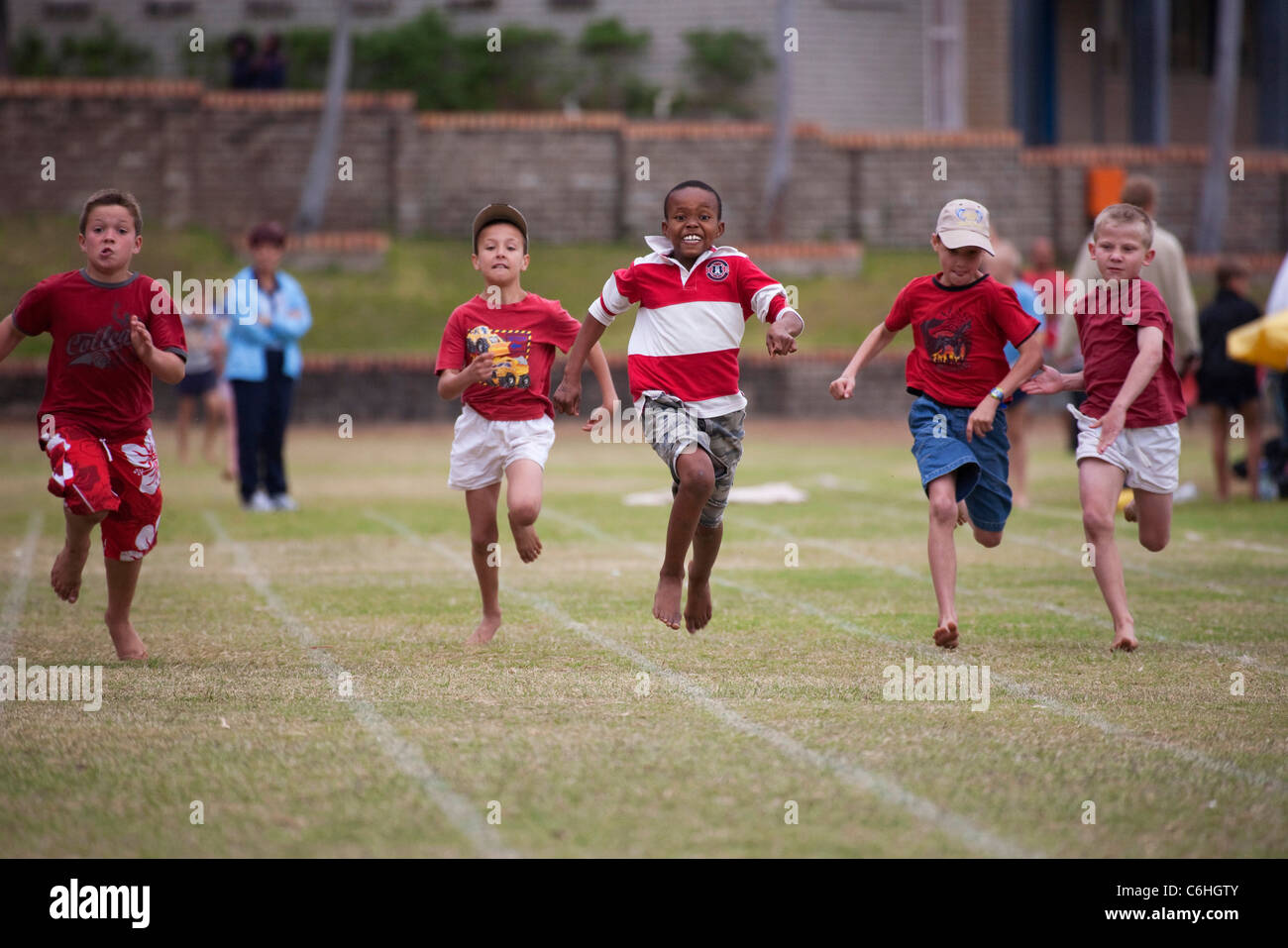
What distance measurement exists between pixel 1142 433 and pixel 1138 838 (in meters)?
3.65

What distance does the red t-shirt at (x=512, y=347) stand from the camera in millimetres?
7648

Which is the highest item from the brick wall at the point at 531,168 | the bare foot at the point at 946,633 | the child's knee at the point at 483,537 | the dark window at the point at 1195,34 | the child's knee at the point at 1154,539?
the dark window at the point at 1195,34

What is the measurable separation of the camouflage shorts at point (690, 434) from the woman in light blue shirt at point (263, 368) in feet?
23.6

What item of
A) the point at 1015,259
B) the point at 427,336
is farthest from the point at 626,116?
the point at 1015,259

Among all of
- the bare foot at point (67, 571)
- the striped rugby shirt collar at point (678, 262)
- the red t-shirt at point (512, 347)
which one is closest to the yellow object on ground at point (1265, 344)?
the striped rugby shirt collar at point (678, 262)

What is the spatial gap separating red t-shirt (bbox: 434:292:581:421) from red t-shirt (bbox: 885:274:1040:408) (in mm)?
1639

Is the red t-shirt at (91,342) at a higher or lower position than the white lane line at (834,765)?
higher

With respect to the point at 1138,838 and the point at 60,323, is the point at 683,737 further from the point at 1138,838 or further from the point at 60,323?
the point at 60,323

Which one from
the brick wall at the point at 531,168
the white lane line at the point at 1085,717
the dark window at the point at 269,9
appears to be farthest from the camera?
the dark window at the point at 269,9

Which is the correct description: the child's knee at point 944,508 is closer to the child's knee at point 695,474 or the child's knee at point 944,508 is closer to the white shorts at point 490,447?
the child's knee at point 695,474

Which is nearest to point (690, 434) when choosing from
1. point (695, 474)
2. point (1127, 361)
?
point (695, 474)

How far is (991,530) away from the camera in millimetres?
7910

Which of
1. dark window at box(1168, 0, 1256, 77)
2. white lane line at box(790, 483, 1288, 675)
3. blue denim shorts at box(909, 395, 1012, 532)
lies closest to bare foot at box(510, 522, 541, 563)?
blue denim shorts at box(909, 395, 1012, 532)

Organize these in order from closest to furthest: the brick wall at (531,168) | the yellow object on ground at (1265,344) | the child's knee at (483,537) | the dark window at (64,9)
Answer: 1. the child's knee at (483,537)
2. the yellow object on ground at (1265,344)
3. the brick wall at (531,168)
4. the dark window at (64,9)
